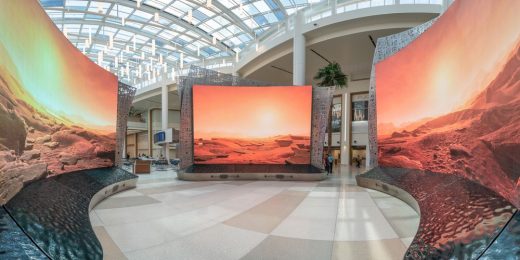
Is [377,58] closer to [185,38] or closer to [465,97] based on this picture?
[465,97]

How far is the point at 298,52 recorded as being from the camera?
62.6ft

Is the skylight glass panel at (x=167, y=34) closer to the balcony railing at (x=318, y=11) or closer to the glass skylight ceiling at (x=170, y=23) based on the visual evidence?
the glass skylight ceiling at (x=170, y=23)

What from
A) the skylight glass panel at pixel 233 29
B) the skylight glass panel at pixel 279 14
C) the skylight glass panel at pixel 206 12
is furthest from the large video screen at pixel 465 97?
the skylight glass panel at pixel 233 29

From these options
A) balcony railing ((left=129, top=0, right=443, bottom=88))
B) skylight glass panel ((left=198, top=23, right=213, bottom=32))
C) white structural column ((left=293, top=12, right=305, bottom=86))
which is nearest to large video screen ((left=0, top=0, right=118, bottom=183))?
white structural column ((left=293, top=12, right=305, bottom=86))

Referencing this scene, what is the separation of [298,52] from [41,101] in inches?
659

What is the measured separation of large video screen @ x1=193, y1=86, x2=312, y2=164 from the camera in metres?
13.1

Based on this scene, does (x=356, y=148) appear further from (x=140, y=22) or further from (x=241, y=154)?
(x=140, y=22)

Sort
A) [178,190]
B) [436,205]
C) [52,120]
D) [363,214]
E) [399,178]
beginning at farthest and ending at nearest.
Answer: [178,190] < [399,178] < [363,214] < [52,120] < [436,205]

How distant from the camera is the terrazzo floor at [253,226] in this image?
3.80 metres

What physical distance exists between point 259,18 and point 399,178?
22.6 meters

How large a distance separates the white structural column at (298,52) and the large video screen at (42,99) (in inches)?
528

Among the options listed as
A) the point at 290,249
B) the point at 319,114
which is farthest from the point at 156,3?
the point at 290,249

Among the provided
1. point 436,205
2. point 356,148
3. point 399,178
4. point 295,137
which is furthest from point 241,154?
point 356,148

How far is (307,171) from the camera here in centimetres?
1257
